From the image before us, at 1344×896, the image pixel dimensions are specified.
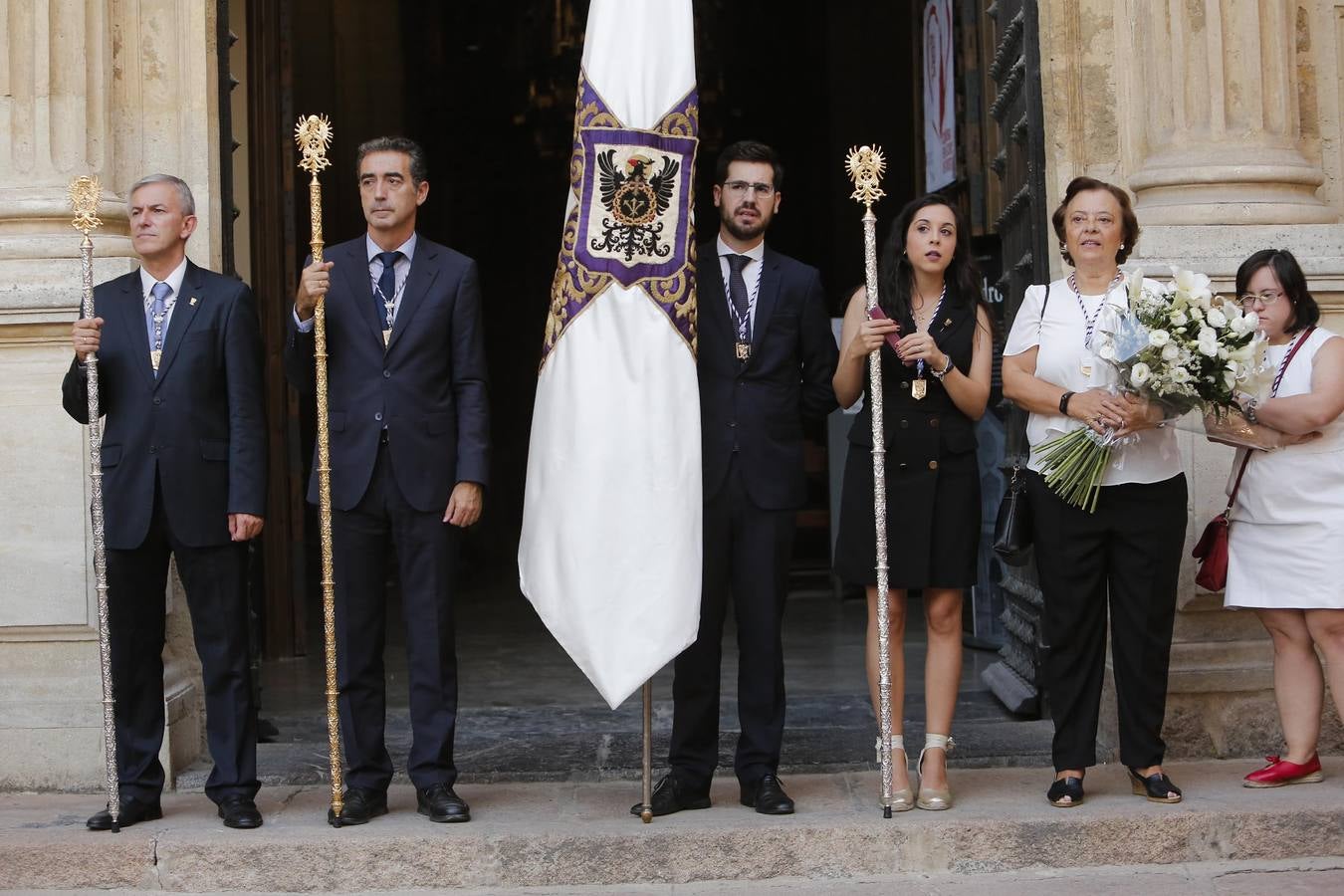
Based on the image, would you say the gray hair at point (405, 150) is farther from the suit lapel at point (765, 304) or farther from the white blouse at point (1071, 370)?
the white blouse at point (1071, 370)

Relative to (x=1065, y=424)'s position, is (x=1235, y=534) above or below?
below

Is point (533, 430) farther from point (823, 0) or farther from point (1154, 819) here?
point (823, 0)

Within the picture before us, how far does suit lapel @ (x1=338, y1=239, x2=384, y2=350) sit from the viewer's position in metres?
5.62

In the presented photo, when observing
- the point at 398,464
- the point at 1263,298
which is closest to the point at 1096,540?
the point at 1263,298

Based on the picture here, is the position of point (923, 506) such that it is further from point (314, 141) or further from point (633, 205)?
point (314, 141)

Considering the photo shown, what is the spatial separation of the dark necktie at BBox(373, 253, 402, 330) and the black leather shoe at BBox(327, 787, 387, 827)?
1.58 meters

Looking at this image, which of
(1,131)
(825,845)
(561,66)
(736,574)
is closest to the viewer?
(825,845)

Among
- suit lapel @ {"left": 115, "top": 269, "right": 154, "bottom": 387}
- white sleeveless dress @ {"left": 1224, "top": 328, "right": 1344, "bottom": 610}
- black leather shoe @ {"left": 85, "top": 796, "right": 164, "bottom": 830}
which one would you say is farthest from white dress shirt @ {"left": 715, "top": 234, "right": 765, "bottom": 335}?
black leather shoe @ {"left": 85, "top": 796, "right": 164, "bottom": 830}

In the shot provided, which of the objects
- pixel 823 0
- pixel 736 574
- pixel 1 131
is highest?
pixel 823 0

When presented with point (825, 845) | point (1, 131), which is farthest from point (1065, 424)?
point (1, 131)

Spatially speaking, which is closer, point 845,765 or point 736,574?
point 736,574

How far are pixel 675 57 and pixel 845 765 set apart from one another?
8.64 feet

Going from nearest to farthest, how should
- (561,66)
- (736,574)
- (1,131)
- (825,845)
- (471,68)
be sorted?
(825,845)
(736,574)
(1,131)
(561,66)
(471,68)

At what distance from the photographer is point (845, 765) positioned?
6246 mm
